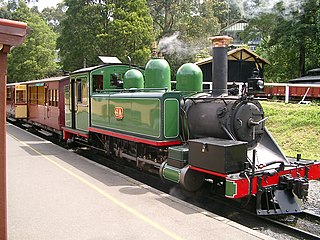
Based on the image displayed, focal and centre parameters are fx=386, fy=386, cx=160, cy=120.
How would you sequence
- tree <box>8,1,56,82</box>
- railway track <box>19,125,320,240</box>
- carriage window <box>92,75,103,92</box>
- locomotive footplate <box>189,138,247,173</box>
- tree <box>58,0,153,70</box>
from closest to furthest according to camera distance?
1. railway track <box>19,125,320,240</box>
2. locomotive footplate <box>189,138,247,173</box>
3. carriage window <box>92,75,103,92</box>
4. tree <box>58,0,153,70</box>
5. tree <box>8,1,56,82</box>

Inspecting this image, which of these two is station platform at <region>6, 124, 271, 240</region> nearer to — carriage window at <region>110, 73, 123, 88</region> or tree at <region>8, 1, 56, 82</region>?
carriage window at <region>110, 73, 123, 88</region>

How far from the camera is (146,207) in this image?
617cm

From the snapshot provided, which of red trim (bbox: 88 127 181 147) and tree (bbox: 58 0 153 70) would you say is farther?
tree (bbox: 58 0 153 70)

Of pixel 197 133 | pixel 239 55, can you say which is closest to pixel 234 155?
pixel 197 133

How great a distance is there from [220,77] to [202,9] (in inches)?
1215

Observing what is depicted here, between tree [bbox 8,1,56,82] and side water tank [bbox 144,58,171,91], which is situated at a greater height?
→ tree [bbox 8,1,56,82]

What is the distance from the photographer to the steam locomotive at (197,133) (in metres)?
6.15

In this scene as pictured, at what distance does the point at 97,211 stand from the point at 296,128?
840cm

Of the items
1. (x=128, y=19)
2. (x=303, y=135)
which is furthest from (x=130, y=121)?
(x=128, y=19)

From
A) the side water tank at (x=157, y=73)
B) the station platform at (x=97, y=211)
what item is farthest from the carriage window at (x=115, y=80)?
the station platform at (x=97, y=211)

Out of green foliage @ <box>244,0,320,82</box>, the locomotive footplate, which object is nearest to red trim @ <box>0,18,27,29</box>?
the locomotive footplate

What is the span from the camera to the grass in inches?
427

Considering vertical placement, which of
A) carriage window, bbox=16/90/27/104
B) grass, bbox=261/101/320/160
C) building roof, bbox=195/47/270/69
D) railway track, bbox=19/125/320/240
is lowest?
railway track, bbox=19/125/320/240

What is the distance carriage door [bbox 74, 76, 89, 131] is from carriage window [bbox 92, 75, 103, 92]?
27cm
